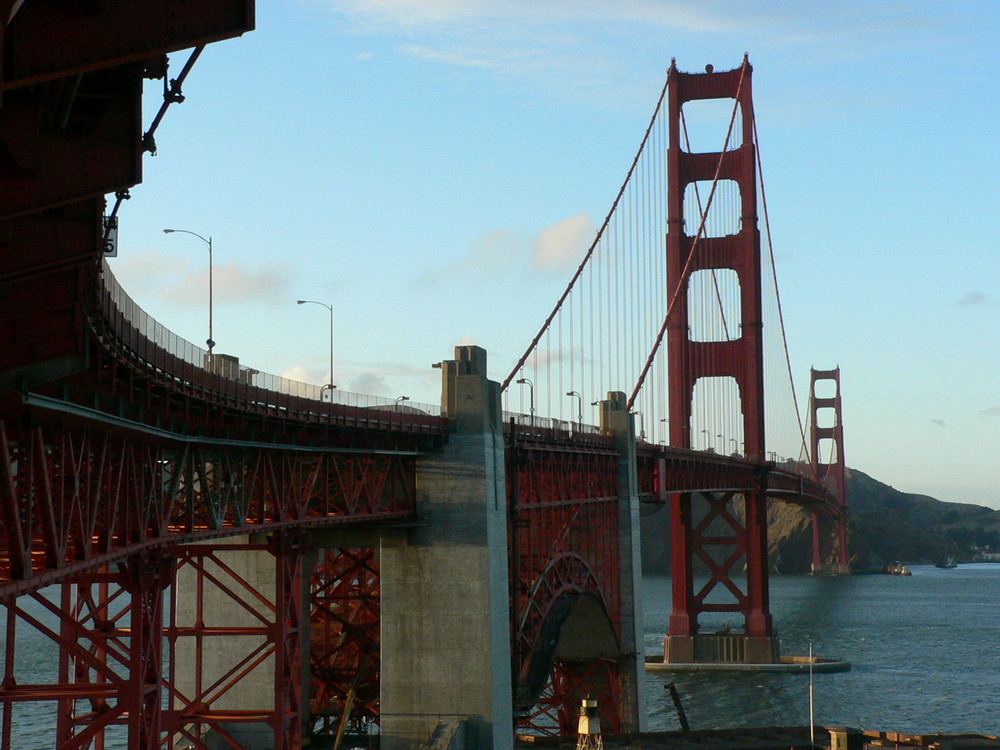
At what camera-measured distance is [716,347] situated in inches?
3440

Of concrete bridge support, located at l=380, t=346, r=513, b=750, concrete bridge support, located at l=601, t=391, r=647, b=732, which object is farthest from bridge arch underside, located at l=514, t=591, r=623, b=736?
concrete bridge support, located at l=380, t=346, r=513, b=750

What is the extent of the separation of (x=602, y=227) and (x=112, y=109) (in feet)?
226

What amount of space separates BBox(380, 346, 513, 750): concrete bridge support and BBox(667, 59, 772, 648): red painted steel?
4454cm

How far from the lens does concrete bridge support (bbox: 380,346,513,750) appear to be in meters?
35.3

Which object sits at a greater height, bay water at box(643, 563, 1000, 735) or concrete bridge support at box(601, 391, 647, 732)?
concrete bridge support at box(601, 391, 647, 732)

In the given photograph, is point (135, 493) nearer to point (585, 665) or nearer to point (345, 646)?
point (345, 646)

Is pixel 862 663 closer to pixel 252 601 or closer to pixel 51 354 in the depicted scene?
pixel 252 601

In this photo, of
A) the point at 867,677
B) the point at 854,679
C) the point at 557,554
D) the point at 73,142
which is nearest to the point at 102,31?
the point at 73,142

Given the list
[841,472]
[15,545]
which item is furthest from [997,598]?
[15,545]

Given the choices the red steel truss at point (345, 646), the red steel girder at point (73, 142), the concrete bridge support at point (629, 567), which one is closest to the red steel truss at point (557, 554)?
the concrete bridge support at point (629, 567)

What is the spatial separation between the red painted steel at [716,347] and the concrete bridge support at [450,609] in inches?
1753

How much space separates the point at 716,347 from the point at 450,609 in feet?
178

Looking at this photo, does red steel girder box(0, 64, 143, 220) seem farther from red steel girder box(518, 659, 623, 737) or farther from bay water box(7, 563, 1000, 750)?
bay water box(7, 563, 1000, 750)

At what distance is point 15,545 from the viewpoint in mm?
16125
